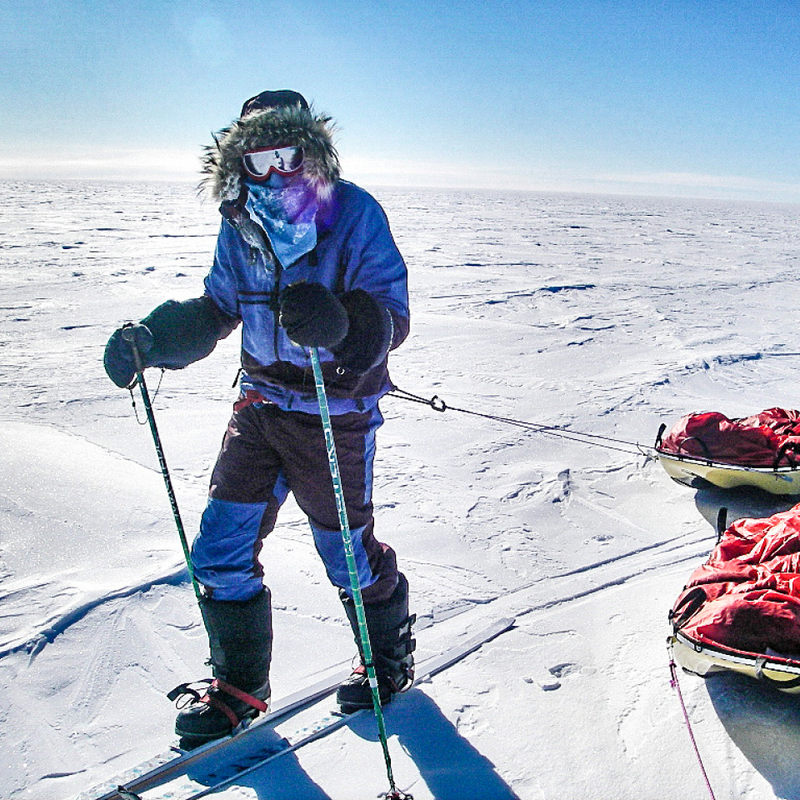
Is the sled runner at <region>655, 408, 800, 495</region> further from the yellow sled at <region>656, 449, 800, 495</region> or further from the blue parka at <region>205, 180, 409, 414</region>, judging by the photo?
the blue parka at <region>205, 180, 409, 414</region>

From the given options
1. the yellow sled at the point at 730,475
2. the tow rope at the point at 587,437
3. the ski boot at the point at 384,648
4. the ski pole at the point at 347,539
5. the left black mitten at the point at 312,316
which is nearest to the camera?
the left black mitten at the point at 312,316

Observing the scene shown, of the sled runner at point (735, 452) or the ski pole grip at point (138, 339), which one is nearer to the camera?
the ski pole grip at point (138, 339)

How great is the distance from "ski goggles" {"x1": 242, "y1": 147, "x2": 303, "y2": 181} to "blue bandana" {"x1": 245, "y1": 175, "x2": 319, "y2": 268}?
0.02m

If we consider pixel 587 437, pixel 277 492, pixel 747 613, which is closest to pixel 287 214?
pixel 277 492

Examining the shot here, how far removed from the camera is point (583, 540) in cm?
304

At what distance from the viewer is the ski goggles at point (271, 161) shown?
5.19ft

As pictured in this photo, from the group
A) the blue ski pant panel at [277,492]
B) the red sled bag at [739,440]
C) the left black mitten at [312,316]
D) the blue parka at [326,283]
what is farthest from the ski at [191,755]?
the red sled bag at [739,440]

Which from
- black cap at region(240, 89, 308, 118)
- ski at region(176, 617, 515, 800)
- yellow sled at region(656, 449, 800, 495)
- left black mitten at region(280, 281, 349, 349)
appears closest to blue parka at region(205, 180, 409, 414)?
left black mitten at region(280, 281, 349, 349)

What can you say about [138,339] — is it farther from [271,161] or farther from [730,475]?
[730,475]

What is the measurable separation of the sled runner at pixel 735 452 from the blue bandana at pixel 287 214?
98.7 inches

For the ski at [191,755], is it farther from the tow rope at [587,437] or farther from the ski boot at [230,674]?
the tow rope at [587,437]

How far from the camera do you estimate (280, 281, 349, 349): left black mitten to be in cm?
143

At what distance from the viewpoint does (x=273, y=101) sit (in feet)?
5.44

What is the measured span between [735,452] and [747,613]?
1713 millimetres
